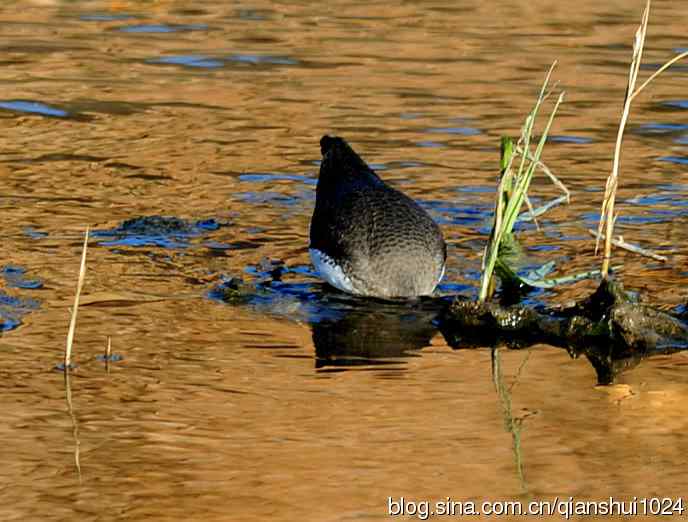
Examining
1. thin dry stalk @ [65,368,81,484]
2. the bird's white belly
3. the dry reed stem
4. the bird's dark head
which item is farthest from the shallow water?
the dry reed stem

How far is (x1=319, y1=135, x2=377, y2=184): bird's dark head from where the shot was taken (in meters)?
10.1

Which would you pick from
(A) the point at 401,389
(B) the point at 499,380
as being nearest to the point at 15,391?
(A) the point at 401,389

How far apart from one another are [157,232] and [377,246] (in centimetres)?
186

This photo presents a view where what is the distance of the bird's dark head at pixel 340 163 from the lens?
10141mm

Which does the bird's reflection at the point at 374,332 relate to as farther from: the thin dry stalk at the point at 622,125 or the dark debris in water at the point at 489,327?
the thin dry stalk at the point at 622,125

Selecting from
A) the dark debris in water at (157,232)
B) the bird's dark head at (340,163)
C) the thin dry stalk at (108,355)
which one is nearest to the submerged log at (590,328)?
the thin dry stalk at (108,355)

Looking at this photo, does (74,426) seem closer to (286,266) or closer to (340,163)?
(286,266)

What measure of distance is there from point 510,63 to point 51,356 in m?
9.71

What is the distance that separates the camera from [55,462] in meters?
6.38

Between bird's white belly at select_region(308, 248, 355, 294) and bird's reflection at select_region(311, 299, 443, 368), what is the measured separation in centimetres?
14

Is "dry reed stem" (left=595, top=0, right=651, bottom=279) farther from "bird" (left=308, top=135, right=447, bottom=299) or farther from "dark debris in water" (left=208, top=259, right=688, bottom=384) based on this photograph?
"bird" (left=308, top=135, right=447, bottom=299)

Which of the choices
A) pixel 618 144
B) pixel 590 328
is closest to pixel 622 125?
pixel 618 144

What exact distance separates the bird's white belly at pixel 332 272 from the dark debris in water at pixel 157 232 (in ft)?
3.77

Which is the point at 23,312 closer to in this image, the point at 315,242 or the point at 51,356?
the point at 51,356
